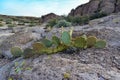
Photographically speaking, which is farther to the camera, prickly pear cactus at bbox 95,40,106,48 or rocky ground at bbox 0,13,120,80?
prickly pear cactus at bbox 95,40,106,48

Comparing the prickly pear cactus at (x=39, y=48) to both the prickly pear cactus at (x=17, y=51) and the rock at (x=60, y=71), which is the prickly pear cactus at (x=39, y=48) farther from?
the prickly pear cactus at (x=17, y=51)

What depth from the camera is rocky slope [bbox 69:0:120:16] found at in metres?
28.2

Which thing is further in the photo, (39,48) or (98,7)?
(98,7)

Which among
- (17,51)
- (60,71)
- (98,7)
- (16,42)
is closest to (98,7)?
(98,7)

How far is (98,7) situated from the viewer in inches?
1287

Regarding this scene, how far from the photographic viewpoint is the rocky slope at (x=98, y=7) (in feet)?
92.5

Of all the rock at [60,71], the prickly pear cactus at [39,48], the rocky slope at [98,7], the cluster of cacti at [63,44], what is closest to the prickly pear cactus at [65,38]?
the cluster of cacti at [63,44]

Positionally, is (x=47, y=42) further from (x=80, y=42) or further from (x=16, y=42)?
(x=16, y=42)

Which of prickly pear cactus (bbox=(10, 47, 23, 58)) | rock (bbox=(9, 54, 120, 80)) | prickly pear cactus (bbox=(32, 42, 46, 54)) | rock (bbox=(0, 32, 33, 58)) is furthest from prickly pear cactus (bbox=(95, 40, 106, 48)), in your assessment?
rock (bbox=(0, 32, 33, 58))

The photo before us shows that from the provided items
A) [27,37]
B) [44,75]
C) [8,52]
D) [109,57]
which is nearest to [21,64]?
[44,75]

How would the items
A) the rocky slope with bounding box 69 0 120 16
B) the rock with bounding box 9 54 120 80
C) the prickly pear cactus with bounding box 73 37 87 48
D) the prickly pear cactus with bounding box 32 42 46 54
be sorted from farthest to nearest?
the rocky slope with bounding box 69 0 120 16
the prickly pear cactus with bounding box 32 42 46 54
the prickly pear cactus with bounding box 73 37 87 48
the rock with bounding box 9 54 120 80

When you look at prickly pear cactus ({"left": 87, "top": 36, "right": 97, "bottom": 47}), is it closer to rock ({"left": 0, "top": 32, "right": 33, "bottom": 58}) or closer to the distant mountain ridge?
rock ({"left": 0, "top": 32, "right": 33, "bottom": 58})

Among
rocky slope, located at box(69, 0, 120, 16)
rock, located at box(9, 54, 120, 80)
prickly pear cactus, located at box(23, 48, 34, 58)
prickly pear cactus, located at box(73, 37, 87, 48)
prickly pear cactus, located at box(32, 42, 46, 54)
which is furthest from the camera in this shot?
rocky slope, located at box(69, 0, 120, 16)

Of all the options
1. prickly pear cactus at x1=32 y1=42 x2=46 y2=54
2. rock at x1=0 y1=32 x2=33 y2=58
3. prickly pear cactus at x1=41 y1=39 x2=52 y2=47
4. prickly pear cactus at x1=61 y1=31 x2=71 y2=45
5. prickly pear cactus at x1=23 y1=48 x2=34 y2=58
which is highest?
prickly pear cactus at x1=61 y1=31 x2=71 y2=45
